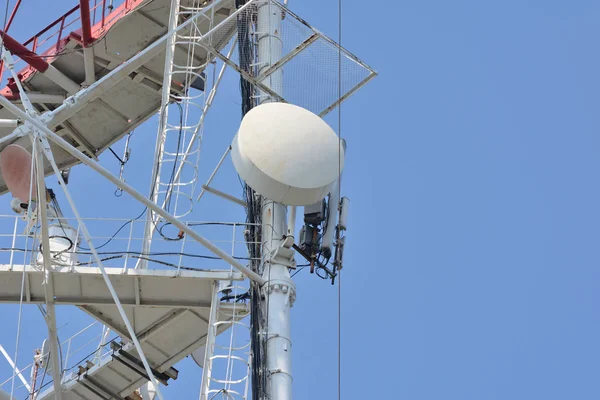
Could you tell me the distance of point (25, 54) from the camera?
26891 millimetres

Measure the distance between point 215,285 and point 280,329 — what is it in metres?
2.62

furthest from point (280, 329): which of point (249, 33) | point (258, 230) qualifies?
point (249, 33)

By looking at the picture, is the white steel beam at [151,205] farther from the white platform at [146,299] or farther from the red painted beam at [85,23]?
the red painted beam at [85,23]

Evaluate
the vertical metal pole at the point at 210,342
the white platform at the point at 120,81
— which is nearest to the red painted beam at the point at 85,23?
the white platform at the point at 120,81

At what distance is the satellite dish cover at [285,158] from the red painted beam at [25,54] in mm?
8621

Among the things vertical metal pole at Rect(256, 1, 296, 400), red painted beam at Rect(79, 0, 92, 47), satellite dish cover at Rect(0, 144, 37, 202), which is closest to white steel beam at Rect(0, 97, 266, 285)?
vertical metal pole at Rect(256, 1, 296, 400)

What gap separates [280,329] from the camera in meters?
18.9

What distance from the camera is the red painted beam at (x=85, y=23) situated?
2642 cm

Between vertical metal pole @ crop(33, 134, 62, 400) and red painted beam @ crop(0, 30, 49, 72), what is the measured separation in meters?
6.39

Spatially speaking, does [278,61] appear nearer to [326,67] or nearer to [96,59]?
[326,67]

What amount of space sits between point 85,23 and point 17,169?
5970mm

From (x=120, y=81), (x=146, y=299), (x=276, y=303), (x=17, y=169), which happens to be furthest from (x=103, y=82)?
(x=120, y=81)

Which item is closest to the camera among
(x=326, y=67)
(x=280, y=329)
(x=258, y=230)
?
(x=280, y=329)

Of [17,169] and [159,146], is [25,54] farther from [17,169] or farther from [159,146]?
[17,169]
